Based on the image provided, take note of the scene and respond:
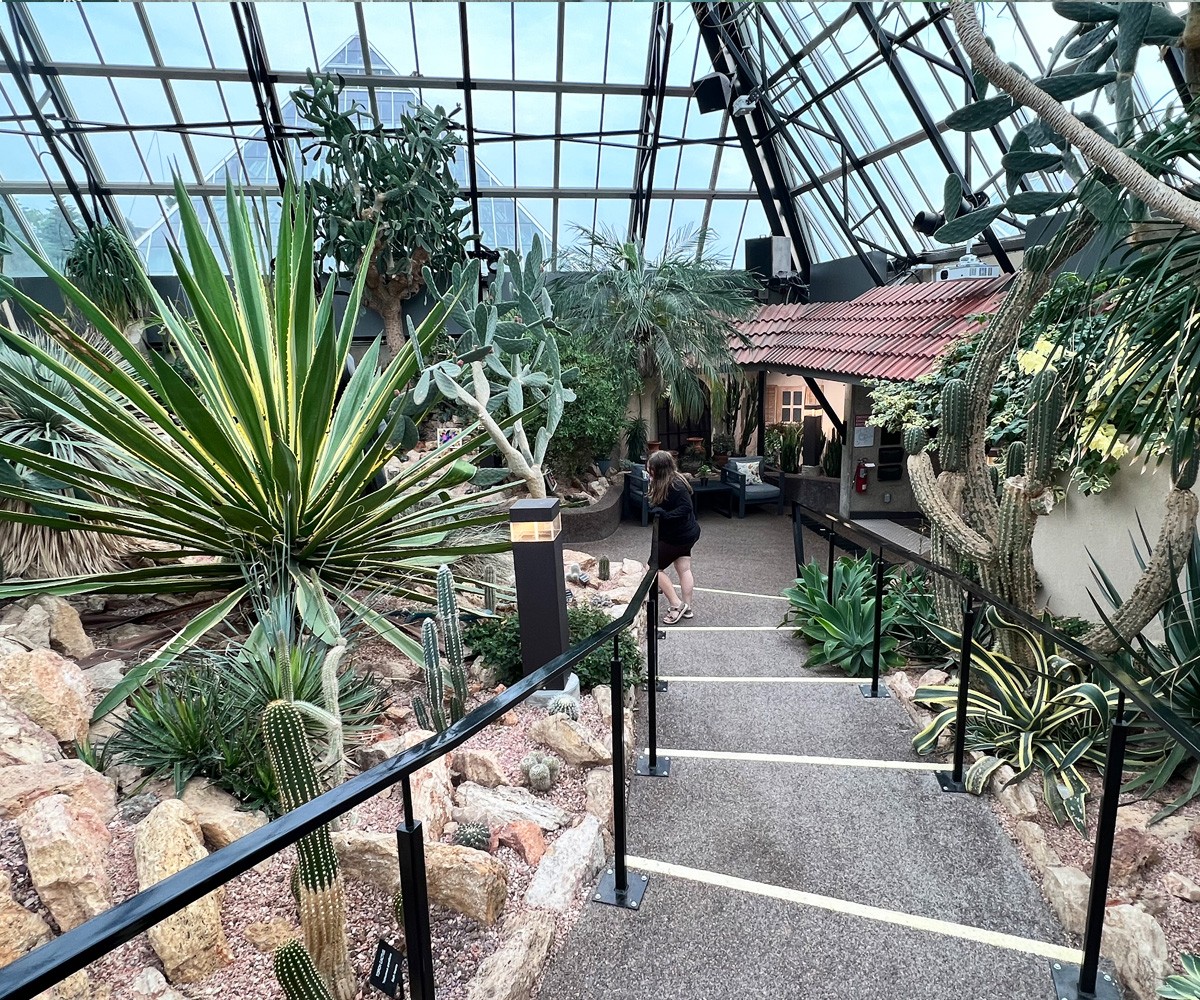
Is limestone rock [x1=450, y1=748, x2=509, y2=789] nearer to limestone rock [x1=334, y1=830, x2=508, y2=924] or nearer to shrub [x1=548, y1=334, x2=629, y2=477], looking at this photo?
limestone rock [x1=334, y1=830, x2=508, y2=924]

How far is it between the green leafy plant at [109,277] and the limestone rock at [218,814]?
28.0ft

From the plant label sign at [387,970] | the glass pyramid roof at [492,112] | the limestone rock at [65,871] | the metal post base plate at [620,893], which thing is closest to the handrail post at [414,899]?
the plant label sign at [387,970]

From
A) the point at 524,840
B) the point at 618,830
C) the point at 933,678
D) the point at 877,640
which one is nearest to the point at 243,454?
the point at 524,840

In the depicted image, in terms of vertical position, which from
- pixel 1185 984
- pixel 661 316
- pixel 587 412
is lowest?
pixel 1185 984

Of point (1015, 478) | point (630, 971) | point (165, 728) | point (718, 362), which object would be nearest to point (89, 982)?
point (165, 728)

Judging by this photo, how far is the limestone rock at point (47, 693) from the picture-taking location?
262 centimetres

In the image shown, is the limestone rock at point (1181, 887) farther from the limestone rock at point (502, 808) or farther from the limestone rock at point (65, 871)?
the limestone rock at point (65, 871)

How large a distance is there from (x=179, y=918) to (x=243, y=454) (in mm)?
2136

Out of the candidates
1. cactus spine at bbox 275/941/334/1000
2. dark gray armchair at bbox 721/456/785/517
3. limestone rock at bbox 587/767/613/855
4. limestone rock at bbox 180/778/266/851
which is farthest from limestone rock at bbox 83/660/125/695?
dark gray armchair at bbox 721/456/785/517

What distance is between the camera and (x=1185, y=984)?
1616mm

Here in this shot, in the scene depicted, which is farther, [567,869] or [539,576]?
[539,576]

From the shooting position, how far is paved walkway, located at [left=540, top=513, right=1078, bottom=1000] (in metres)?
1.89

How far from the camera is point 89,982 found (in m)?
1.71

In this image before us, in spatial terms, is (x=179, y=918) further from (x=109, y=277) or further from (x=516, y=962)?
(x=109, y=277)
